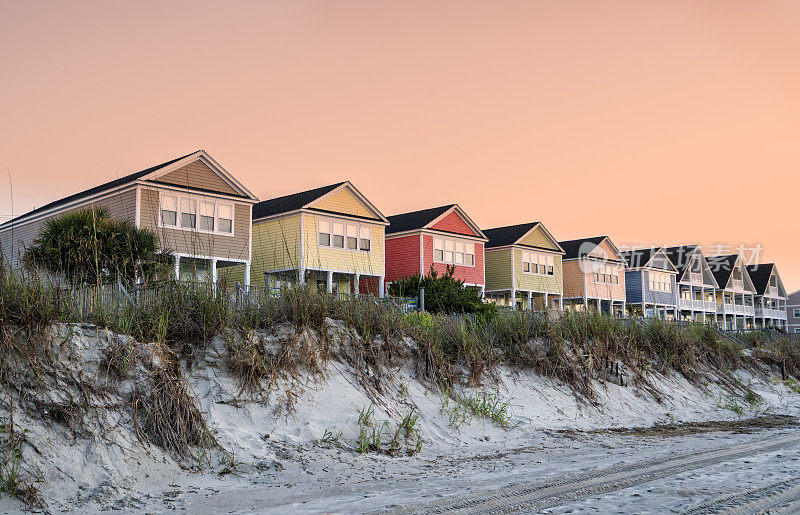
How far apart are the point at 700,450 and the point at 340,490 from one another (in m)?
6.18

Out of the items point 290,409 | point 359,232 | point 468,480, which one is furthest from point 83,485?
point 359,232

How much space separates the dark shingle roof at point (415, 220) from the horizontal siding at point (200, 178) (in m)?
12.0

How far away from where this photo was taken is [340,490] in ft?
26.6

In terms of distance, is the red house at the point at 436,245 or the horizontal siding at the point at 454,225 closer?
the red house at the point at 436,245

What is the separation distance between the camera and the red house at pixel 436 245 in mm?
38625

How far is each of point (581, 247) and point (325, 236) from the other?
25.4 meters

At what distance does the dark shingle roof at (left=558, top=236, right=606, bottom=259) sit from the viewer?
169 feet

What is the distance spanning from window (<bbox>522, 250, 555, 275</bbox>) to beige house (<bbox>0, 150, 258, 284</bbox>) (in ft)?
68.2

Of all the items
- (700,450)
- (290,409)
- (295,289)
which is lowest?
(700,450)

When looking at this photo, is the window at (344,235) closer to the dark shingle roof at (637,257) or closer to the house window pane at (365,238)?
the house window pane at (365,238)

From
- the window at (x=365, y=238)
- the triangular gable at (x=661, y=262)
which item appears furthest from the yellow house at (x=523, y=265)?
the triangular gable at (x=661, y=262)

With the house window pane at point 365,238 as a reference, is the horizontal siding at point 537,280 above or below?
below

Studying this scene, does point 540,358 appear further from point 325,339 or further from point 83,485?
point 83,485

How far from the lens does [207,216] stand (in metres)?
28.9
